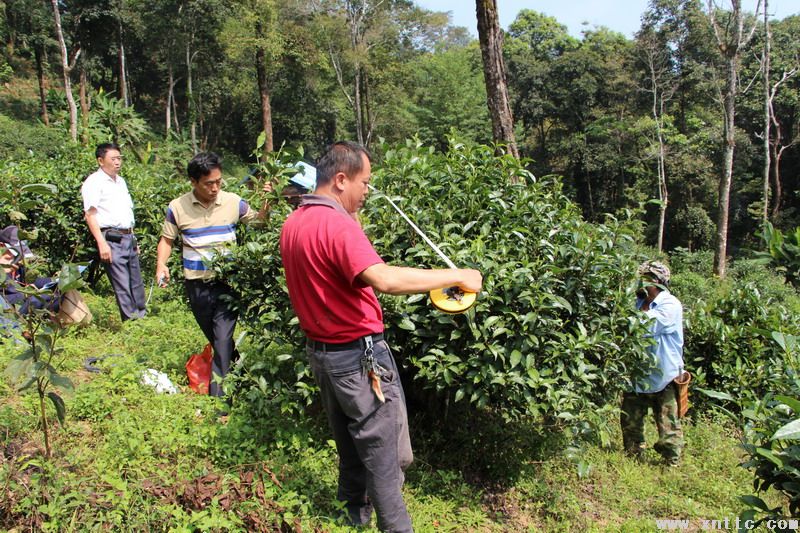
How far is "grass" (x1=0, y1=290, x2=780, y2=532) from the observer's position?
8.09 feet

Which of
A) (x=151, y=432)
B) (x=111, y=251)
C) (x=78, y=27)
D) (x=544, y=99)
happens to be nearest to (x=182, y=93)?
(x=78, y=27)

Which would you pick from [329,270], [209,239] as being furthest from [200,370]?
[329,270]

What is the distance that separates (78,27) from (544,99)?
2309cm

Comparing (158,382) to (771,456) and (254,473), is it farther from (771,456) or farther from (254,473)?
(771,456)

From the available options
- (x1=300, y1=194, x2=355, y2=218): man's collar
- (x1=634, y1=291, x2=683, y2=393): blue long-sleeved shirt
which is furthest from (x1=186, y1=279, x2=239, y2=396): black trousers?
(x1=634, y1=291, x2=683, y2=393): blue long-sleeved shirt

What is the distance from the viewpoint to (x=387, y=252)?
3.22m

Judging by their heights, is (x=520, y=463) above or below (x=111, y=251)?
below

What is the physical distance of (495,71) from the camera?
227 inches

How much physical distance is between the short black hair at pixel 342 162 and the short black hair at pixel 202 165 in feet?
4.57

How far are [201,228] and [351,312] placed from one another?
1708 millimetres

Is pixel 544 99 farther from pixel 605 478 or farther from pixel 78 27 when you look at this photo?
pixel 605 478

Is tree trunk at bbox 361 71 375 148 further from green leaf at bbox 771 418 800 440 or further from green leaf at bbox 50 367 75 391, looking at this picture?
green leaf at bbox 771 418 800 440

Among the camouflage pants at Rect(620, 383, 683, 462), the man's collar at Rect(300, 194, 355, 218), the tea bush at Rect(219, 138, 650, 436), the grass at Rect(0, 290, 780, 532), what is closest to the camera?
the man's collar at Rect(300, 194, 355, 218)

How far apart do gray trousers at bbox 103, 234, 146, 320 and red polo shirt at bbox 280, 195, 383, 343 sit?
339cm
